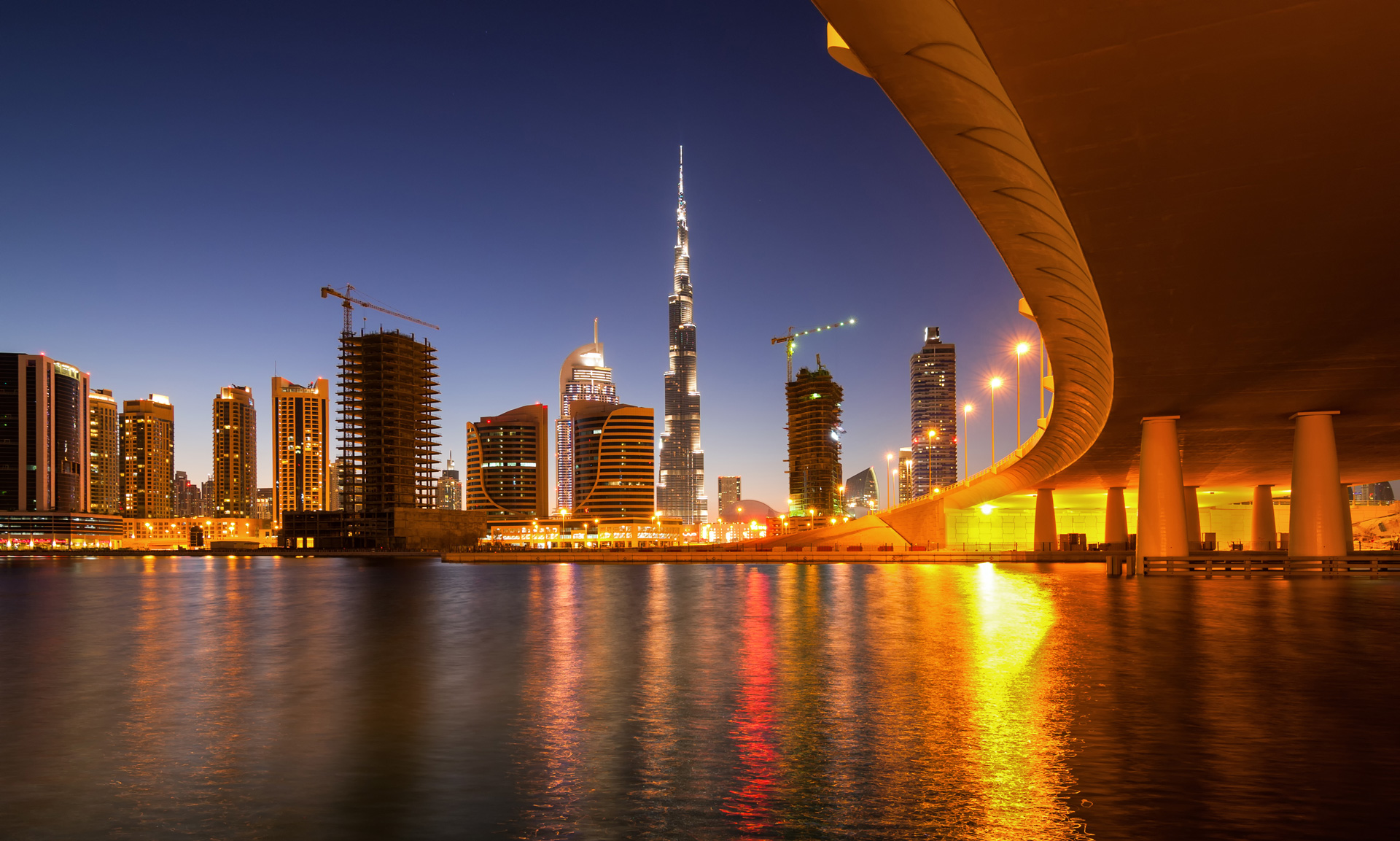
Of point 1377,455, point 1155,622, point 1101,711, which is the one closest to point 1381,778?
point 1101,711

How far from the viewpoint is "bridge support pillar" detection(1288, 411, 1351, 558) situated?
56000 millimetres

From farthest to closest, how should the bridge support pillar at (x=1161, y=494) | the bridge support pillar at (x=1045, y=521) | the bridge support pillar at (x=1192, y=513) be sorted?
the bridge support pillar at (x=1045, y=521) < the bridge support pillar at (x=1192, y=513) < the bridge support pillar at (x=1161, y=494)

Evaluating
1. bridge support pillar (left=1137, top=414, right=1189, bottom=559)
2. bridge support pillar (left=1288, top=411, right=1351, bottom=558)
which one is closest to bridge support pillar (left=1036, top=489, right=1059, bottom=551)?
bridge support pillar (left=1137, top=414, right=1189, bottom=559)

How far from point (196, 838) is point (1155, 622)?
32.5 meters

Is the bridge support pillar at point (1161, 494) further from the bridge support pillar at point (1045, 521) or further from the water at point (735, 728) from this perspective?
the bridge support pillar at point (1045, 521)

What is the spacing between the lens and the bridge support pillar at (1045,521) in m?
110

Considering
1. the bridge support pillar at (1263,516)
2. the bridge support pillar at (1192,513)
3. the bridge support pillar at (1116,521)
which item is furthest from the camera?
the bridge support pillar at (1263,516)

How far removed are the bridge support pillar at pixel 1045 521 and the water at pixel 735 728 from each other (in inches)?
2760

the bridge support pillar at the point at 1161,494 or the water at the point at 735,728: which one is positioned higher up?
the bridge support pillar at the point at 1161,494

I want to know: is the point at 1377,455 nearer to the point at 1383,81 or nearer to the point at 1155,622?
the point at 1155,622

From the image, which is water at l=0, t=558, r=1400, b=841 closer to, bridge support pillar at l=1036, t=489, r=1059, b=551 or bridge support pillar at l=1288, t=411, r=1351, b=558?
bridge support pillar at l=1288, t=411, r=1351, b=558

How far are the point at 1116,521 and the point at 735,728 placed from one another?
91.0m

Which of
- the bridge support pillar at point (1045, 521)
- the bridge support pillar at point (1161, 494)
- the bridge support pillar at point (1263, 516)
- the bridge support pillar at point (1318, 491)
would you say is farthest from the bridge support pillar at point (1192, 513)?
the bridge support pillar at point (1318, 491)

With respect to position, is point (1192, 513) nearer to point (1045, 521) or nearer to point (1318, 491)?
point (1045, 521)
